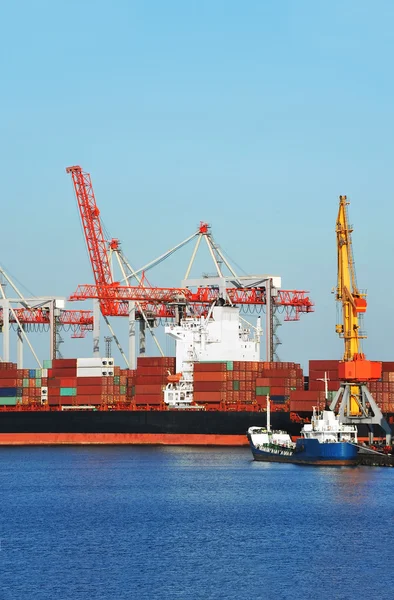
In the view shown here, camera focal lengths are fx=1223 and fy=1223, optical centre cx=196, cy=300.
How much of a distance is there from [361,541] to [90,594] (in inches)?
469

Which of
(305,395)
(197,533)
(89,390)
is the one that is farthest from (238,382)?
(197,533)

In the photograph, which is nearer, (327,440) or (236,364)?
(327,440)

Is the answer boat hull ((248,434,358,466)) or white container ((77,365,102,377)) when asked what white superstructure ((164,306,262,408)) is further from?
boat hull ((248,434,358,466))

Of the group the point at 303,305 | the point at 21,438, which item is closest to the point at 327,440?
the point at 303,305

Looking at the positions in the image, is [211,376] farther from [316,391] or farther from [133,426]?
[316,391]

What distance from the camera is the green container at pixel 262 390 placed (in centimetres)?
8929

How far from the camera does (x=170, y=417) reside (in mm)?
92688

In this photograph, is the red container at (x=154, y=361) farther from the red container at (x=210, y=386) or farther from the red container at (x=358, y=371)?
the red container at (x=358, y=371)

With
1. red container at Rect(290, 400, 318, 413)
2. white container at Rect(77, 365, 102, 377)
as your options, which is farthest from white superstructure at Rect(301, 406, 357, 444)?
white container at Rect(77, 365, 102, 377)

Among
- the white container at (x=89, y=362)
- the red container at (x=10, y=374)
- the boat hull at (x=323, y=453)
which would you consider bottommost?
the boat hull at (x=323, y=453)

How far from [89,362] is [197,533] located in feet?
179

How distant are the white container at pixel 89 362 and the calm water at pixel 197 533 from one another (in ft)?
89.2

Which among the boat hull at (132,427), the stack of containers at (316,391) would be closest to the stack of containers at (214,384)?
the boat hull at (132,427)

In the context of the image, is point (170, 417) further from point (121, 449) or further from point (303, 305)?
point (303, 305)
